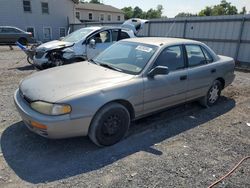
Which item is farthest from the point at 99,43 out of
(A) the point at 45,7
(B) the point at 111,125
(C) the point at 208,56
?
(A) the point at 45,7

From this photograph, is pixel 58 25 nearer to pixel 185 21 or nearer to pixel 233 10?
pixel 185 21

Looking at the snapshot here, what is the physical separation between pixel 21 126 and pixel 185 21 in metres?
10.9

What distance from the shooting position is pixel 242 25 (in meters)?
10.2

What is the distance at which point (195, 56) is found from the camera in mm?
4762

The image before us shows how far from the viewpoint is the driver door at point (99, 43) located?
26.5ft

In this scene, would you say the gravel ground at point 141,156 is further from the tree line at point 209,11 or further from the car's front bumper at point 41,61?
the tree line at point 209,11

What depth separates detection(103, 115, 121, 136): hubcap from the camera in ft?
11.2

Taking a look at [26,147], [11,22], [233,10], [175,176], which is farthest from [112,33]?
[233,10]

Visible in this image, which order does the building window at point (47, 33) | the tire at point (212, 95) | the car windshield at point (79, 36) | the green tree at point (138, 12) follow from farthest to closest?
the green tree at point (138, 12)
the building window at point (47, 33)
the car windshield at point (79, 36)
the tire at point (212, 95)

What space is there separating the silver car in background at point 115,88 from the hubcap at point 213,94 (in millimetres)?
218

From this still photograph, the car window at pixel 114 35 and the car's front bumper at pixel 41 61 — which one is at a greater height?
the car window at pixel 114 35

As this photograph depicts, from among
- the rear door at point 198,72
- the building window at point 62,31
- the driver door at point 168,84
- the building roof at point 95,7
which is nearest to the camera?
the driver door at point 168,84

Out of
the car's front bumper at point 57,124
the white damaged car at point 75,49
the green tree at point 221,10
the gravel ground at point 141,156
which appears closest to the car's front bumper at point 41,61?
the white damaged car at point 75,49

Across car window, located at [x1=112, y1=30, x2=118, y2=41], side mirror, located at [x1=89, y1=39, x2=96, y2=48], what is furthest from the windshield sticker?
car window, located at [x1=112, y1=30, x2=118, y2=41]
